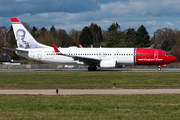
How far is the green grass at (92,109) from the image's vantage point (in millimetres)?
9992

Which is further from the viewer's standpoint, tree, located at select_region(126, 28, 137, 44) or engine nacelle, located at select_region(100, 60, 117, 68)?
tree, located at select_region(126, 28, 137, 44)

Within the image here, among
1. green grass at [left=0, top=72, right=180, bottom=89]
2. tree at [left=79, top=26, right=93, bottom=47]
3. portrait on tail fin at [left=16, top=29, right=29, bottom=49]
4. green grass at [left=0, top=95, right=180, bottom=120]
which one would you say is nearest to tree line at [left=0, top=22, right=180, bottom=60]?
tree at [left=79, top=26, right=93, bottom=47]

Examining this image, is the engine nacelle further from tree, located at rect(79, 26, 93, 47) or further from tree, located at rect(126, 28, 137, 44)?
tree, located at rect(126, 28, 137, 44)

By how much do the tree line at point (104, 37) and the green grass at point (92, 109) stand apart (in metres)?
77.2

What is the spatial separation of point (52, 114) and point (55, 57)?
32.7m

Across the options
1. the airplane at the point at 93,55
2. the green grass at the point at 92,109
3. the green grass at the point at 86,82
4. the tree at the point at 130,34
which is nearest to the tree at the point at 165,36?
the tree at the point at 130,34

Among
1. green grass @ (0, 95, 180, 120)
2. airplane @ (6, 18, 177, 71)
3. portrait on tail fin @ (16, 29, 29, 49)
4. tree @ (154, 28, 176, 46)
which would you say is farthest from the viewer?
tree @ (154, 28, 176, 46)

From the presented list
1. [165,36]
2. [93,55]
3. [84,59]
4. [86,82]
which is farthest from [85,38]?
[86,82]

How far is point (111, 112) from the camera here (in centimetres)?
1070

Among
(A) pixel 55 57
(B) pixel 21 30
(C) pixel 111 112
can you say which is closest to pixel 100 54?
(A) pixel 55 57

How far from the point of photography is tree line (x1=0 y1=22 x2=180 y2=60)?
337ft

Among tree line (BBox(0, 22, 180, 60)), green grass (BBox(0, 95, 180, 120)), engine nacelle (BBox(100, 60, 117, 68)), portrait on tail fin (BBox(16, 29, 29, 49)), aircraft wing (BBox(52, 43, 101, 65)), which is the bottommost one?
green grass (BBox(0, 95, 180, 120))

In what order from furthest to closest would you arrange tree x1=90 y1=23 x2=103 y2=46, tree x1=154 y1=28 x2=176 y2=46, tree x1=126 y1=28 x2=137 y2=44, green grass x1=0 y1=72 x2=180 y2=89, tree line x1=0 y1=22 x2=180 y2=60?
tree x1=90 y1=23 x2=103 y2=46
tree x1=126 y1=28 x2=137 y2=44
tree x1=154 y1=28 x2=176 y2=46
tree line x1=0 y1=22 x2=180 y2=60
green grass x1=0 y1=72 x2=180 y2=89

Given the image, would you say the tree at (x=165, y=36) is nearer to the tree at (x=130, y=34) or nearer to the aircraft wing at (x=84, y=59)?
the tree at (x=130, y=34)
